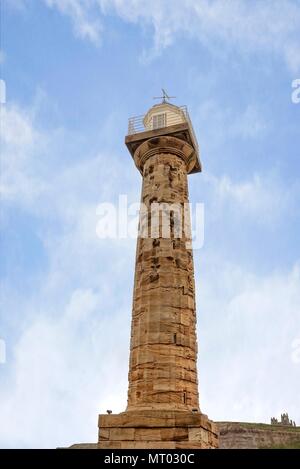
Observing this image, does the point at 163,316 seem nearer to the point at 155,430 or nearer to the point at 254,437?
the point at 155,430

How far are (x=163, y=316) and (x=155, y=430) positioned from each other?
352 centimetres

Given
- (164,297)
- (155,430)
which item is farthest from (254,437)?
(155,430)

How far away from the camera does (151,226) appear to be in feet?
52.9

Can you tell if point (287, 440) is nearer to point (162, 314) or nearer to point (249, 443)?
point (249, 443)

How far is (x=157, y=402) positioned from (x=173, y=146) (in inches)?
400

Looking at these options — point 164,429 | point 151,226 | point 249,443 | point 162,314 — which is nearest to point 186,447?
point 164,429

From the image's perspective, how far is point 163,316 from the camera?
14305 millimetres

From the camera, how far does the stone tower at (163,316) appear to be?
1231 centimetres

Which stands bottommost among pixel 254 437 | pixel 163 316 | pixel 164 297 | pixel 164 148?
pixel 254 437

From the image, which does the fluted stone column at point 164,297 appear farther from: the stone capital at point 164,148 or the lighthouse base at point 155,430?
the lighthouse base at point 155,430

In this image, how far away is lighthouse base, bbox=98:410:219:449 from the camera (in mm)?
11953

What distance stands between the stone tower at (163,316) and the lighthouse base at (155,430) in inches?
1.0

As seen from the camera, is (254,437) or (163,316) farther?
(254,437)

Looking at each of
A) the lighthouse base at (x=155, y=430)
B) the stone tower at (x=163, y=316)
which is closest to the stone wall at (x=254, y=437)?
the stone tower at (x=163, y=316)
